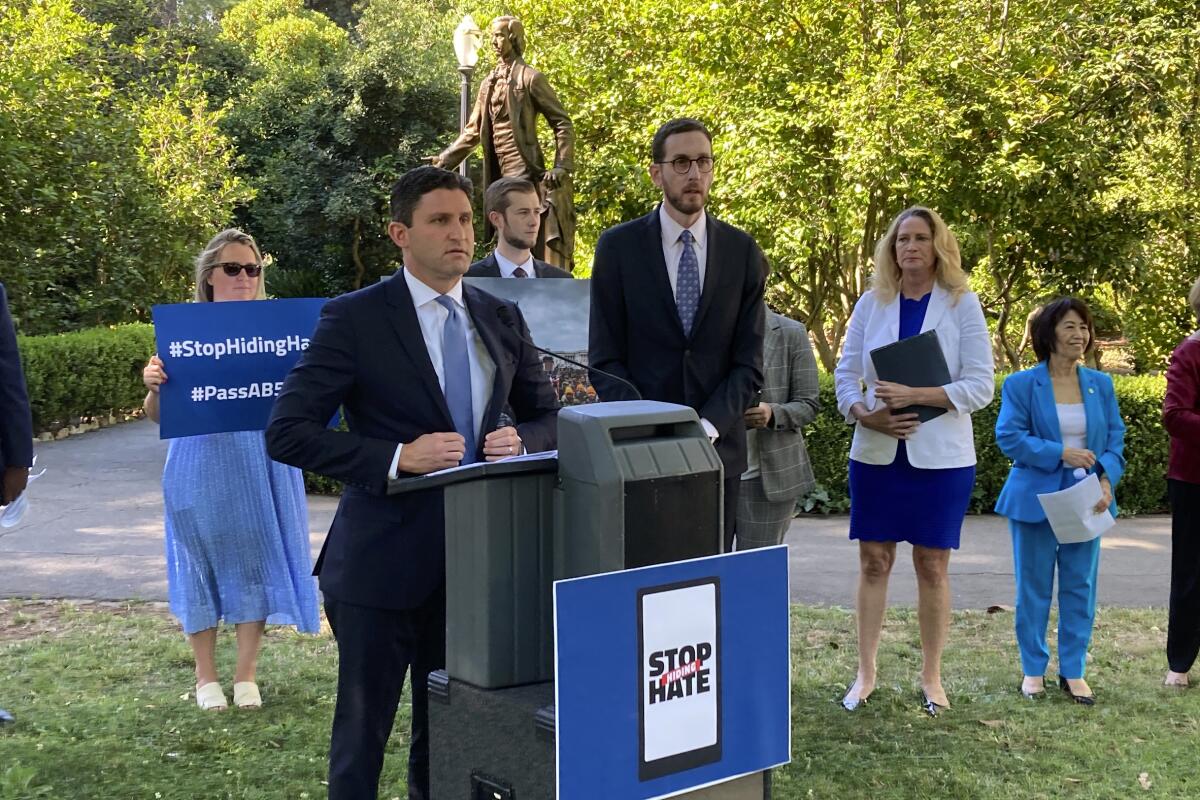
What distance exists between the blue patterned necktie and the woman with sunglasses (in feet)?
8.00

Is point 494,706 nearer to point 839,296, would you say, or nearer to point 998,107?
point 998,107

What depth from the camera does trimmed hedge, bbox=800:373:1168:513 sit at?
11086 millimetres

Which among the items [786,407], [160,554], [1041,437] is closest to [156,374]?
[786,407]

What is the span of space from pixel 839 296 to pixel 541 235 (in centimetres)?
998

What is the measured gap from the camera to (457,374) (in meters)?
3.61

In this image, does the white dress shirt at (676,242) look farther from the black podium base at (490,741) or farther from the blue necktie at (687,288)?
the black podium base at (490,741)

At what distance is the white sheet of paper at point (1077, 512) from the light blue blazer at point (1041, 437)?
0.08 m

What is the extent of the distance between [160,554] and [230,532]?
12.7ft

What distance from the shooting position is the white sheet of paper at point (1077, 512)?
5.92m

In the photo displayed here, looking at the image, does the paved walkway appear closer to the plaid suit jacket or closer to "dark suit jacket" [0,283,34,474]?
the plaid suit jacket

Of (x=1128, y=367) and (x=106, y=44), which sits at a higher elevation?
(x=106, y=44)

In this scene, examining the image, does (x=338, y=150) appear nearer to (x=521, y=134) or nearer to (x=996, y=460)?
(x=521, y=134)

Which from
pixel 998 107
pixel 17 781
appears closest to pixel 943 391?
pixel 17 781

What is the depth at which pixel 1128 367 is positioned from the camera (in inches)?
941
